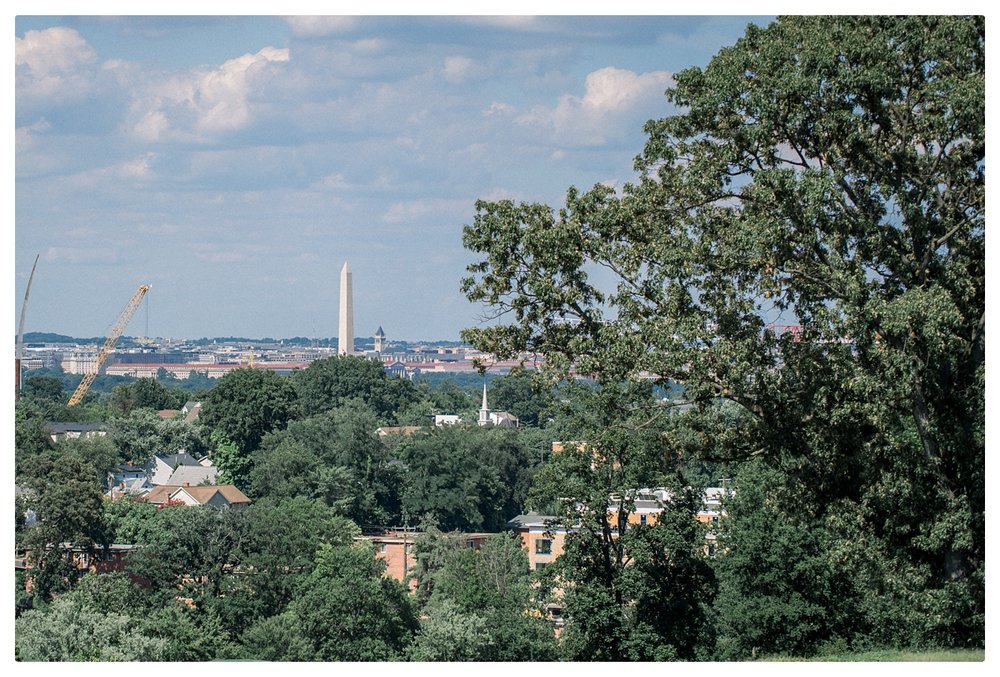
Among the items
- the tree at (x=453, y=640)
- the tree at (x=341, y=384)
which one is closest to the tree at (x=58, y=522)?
the tree at (x=453, y=640)

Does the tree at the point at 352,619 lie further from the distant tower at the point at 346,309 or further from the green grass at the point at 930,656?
the distant tower at the point at 346,309

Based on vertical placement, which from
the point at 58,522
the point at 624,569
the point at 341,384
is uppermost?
the point at 341,384

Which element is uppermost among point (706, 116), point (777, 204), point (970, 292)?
point (706, 116)

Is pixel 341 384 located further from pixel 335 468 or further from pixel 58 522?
pixel 58 522

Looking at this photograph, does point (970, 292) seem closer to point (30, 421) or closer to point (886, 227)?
point (886, 227)

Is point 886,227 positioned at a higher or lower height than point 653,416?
higher

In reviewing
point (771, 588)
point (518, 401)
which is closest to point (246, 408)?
point (518, 401)
